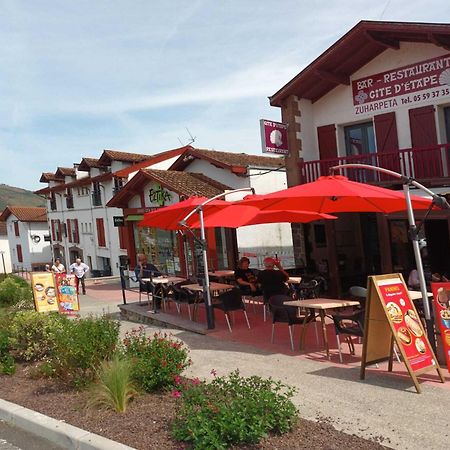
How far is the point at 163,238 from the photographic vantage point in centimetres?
2069

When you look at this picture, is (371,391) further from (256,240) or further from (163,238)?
(163,238)

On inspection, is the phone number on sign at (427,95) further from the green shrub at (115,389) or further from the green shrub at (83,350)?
the green shrub at (115,389)

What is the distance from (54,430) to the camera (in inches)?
189

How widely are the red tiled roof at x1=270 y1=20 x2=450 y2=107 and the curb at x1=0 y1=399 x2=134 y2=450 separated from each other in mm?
9852

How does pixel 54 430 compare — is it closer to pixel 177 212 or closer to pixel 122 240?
pixel 177 212

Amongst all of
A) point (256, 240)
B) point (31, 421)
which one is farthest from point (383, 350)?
point (256, 240)

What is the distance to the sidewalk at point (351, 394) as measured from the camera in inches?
175

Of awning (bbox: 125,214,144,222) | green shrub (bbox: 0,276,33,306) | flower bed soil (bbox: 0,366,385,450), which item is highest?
awning (bbox: 125,214,144,222)

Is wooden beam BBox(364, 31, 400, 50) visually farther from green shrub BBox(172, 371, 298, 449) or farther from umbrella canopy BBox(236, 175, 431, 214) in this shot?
green shrub BBox(172, 371, 298, 449)

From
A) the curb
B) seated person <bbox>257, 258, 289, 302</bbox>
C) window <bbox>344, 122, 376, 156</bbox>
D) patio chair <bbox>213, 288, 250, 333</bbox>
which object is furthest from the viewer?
window <bbox>344, 122, 376, 156</bbox>

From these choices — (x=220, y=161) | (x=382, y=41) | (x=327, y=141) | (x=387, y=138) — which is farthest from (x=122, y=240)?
(x=382, y=41)

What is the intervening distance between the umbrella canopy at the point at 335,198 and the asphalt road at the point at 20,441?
4185 mm

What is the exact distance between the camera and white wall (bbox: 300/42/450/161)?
11.2 meters

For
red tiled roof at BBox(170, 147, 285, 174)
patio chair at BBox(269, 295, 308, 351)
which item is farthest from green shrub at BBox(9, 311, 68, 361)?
red tiled roof at BBox(170, 147, 285, 174)
